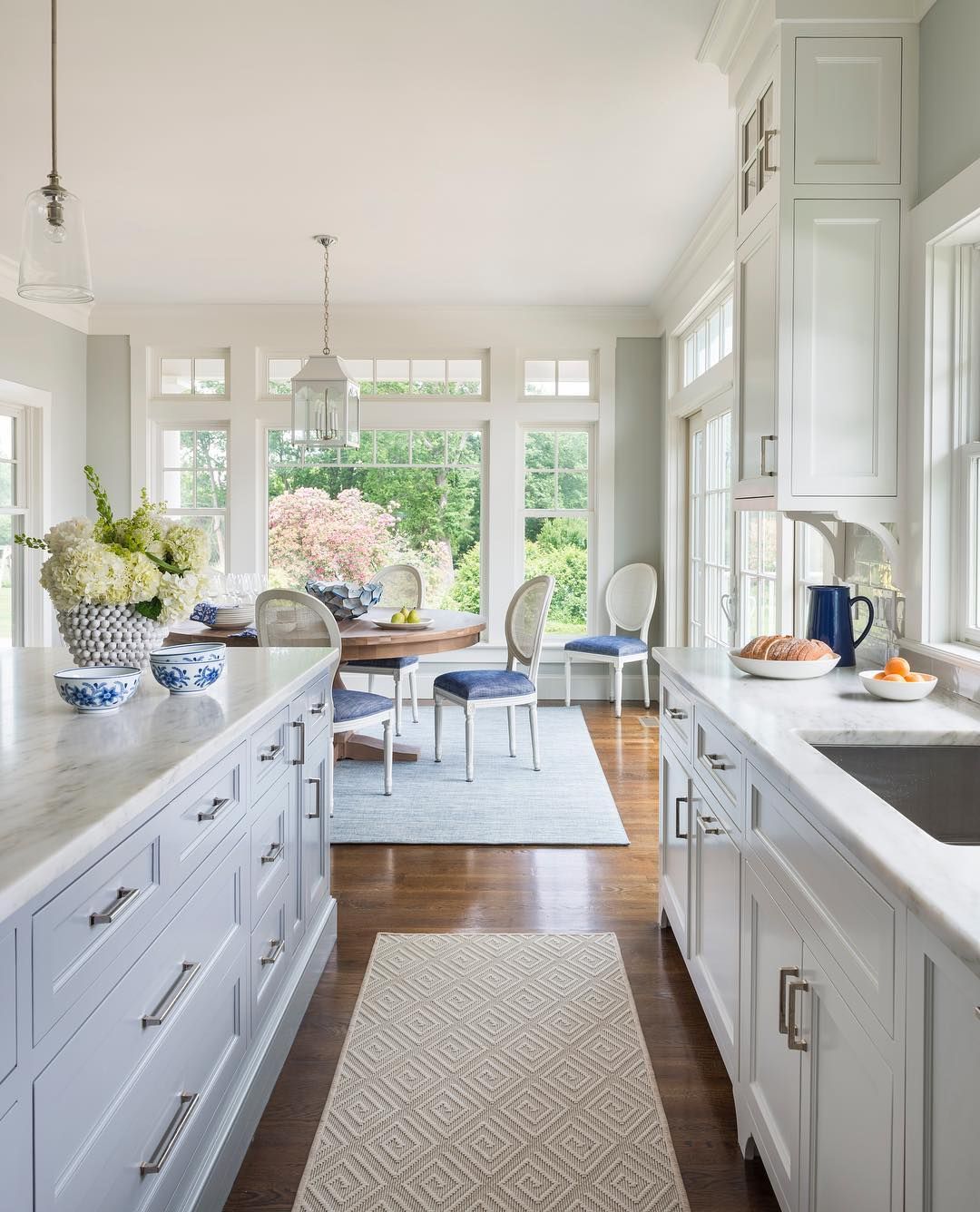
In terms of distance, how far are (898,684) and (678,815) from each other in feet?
2.40

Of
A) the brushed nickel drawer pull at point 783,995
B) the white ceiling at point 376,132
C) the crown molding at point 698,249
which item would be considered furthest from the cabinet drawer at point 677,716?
the white ceiling at point 376,132

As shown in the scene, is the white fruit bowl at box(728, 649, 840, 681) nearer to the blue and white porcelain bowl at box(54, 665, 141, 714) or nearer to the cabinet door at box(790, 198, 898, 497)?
the cabinet door at box(790, 198, 898, 497)

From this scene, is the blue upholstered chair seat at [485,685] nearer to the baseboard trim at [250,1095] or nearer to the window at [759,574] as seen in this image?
the window at [759,574]

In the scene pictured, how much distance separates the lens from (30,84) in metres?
3.14

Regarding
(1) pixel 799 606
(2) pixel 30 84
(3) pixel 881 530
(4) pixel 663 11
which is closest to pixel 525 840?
(1) pixel 799 606

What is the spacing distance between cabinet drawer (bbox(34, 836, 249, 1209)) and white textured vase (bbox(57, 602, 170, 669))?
522 millimetres

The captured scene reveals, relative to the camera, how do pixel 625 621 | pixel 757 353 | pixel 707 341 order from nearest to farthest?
pixel 757 353, pixel 707 341, pixel 625 621

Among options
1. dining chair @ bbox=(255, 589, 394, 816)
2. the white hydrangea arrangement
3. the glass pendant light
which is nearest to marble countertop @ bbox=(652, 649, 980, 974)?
the white hydrangea arrangement

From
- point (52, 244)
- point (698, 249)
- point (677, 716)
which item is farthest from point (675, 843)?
point (698, 249)

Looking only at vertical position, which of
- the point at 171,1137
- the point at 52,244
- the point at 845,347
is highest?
the point at 52,244

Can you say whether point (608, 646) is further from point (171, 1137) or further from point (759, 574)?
point (171, 1137)

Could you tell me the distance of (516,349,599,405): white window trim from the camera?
6434 mm

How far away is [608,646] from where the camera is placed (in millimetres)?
6004

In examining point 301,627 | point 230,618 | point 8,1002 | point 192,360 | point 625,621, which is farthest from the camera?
point 192,360
